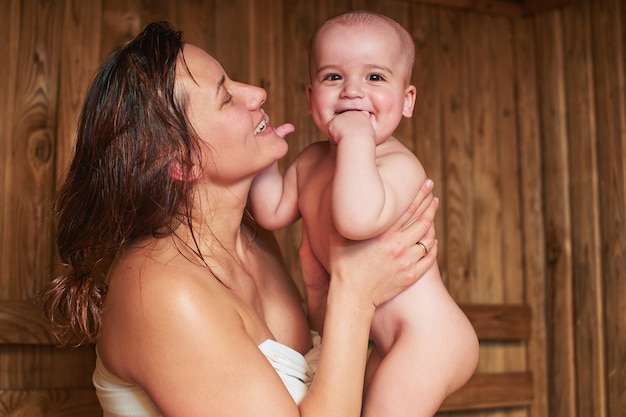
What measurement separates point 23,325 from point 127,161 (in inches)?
45.0

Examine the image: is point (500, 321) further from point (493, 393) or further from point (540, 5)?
point (540, 5)

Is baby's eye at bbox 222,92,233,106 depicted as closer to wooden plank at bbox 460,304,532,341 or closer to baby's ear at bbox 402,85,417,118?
baby's ear at bbox 402,85,417,118

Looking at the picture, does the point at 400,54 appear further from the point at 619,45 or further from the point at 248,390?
the point at 619,45

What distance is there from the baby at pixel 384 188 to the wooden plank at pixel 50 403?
115 centimetres

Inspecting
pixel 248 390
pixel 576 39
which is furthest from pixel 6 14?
pixel 576 39

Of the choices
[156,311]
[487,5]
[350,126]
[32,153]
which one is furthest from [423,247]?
[487,5]

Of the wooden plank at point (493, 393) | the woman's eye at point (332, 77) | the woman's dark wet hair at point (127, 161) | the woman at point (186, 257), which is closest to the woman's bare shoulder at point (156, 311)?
the woman at point (186, 257)

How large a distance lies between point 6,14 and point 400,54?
153cm

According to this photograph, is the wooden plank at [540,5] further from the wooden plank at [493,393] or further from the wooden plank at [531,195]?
the wooden plank at [493,393]

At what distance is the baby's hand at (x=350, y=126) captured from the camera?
187 centimetres

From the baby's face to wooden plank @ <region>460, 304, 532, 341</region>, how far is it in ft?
6.05

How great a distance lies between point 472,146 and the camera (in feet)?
12.5

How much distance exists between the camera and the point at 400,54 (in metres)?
2.01

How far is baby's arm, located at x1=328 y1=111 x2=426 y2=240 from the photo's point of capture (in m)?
1.81
